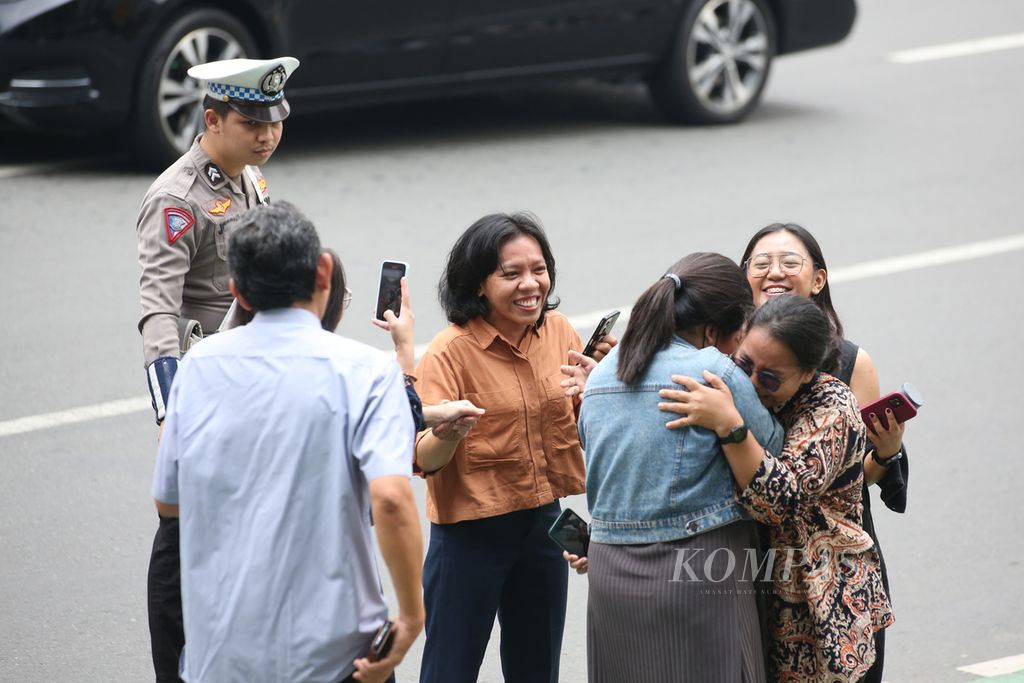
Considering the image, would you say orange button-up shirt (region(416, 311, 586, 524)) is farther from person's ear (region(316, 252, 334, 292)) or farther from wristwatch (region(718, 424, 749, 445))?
wristwatch (region(718, 424, 749, 445))

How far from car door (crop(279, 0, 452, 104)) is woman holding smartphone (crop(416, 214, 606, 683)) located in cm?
580

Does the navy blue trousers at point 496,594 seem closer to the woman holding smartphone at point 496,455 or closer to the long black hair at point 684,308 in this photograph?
the woman holding smartphone at point 496,455

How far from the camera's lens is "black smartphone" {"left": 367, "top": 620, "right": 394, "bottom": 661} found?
11.4 feet

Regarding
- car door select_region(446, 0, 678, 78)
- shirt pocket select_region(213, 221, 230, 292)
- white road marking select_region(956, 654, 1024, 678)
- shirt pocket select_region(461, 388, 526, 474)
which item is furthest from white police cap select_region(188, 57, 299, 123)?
car door select_region(446, 0, 678, 78)

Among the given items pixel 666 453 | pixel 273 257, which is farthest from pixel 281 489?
pixel 666 453

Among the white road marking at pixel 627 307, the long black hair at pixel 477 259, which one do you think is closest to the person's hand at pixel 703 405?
the long black hair at pixel 477 259

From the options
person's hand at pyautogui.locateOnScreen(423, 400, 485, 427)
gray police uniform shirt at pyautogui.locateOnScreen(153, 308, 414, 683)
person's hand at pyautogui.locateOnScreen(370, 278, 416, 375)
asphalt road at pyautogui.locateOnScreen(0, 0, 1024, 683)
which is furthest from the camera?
asphalt road at pyautogui.locateOnScreen(0, 0, 1024, 683)

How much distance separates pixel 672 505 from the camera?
11.9 feet

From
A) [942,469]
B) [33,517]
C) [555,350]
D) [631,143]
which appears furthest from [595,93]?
[555,350]

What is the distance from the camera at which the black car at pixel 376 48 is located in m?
9.16

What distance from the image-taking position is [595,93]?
12398mm

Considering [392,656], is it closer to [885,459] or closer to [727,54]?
[885,459]

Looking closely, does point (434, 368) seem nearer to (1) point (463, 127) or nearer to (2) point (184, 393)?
(2) point (184, 393)

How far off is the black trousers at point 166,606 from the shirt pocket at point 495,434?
0.87 meters
